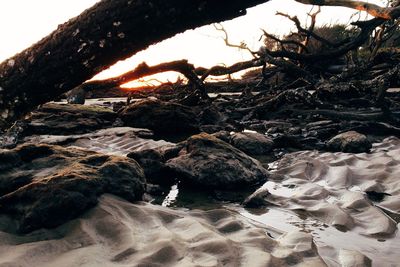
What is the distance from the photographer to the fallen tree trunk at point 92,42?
2.71m

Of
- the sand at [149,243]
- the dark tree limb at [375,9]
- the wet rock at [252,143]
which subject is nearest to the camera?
the sand at [149,243]

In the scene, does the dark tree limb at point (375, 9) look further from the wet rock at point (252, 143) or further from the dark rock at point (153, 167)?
the dark rock at point (153, 167)

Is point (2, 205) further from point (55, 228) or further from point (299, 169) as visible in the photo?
point (299, 169)

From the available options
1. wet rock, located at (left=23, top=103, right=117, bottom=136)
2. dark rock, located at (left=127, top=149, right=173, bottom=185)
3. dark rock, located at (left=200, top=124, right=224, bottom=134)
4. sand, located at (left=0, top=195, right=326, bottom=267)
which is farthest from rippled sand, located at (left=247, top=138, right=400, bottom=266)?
wet rock, located at (left=23, top=103, right=117, bottom=136)

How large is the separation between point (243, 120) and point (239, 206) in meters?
5.40

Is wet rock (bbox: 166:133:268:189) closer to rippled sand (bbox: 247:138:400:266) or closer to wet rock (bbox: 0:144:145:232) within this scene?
rippled sand (bbox: 247:138:400:266)

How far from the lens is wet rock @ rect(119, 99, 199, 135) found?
7191 mm

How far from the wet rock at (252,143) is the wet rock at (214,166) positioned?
3.80ft

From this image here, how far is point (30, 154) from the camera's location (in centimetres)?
302

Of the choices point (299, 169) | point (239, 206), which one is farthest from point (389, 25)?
point (239, 206)

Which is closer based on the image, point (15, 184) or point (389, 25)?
point (15, 184)

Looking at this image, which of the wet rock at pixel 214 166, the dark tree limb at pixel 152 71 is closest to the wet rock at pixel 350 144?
the wet rock at pixel 214 166

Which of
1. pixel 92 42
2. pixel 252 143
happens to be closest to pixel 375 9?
pixel 252 143

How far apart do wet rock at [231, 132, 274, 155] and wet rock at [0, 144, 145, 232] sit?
99.2 inches
